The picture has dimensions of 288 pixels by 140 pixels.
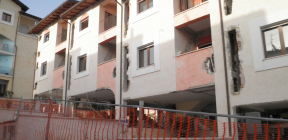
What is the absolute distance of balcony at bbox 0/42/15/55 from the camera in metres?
29.5

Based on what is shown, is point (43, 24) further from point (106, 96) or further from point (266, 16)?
point (266, 16)

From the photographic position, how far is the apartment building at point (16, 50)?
2953cm

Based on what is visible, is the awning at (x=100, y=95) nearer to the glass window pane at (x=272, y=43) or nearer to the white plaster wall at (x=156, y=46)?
the white plaster wall at (x=156, y=46)

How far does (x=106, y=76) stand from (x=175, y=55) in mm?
5075

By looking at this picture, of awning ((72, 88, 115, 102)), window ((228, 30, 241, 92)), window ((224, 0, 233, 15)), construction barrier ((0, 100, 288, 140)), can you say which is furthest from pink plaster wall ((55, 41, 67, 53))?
window ((228, 30, 241, 92))

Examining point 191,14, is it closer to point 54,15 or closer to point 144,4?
point 144,4

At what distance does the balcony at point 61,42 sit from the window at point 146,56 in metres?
8.08

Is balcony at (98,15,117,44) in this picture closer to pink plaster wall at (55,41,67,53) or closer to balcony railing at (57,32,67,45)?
pink plaster wall at (55,41,67,53)

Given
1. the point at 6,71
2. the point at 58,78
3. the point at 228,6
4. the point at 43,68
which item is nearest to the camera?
the point at 228,6

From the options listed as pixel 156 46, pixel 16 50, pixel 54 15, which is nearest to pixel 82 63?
pixel 54 15

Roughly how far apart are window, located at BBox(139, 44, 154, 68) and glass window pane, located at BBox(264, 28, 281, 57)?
5.65 metres

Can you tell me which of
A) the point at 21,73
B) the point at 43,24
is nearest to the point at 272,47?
the point at 43,24

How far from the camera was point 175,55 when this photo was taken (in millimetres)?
12805

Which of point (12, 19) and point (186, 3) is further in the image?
point (12, 19)
